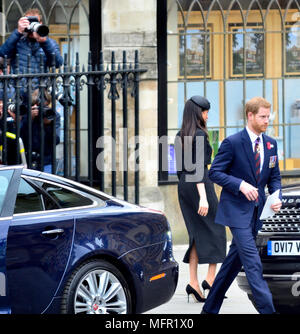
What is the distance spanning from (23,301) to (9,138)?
4.29 meters

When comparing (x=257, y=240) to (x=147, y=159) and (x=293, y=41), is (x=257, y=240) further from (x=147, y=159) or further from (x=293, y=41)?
(x=293, y=41)

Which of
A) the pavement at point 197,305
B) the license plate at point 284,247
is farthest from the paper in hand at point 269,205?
the pavement at point 197,305

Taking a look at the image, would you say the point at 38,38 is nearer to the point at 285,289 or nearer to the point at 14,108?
the point at 14,108

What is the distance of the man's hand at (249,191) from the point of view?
279 inches

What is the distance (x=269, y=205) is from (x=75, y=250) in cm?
156

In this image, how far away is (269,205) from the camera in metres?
7.14

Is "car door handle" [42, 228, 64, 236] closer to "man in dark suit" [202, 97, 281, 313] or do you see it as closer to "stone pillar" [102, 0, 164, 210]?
"man in dark suit" [202, 97, 281, 313]

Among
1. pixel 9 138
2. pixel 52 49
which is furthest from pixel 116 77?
pixel 9 138

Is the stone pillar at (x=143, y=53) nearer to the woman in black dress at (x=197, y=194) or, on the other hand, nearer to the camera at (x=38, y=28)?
the camera at (x=38, y=28)

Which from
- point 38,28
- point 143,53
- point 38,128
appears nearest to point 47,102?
point 38,128

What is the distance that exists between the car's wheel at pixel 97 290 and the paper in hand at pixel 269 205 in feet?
4.00

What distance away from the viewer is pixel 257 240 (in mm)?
7312

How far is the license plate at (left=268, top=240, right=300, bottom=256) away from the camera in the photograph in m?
7.14

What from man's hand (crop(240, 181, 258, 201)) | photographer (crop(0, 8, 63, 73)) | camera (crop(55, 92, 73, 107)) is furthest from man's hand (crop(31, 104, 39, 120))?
man's hand (crop(240, 181, 258, 201))
